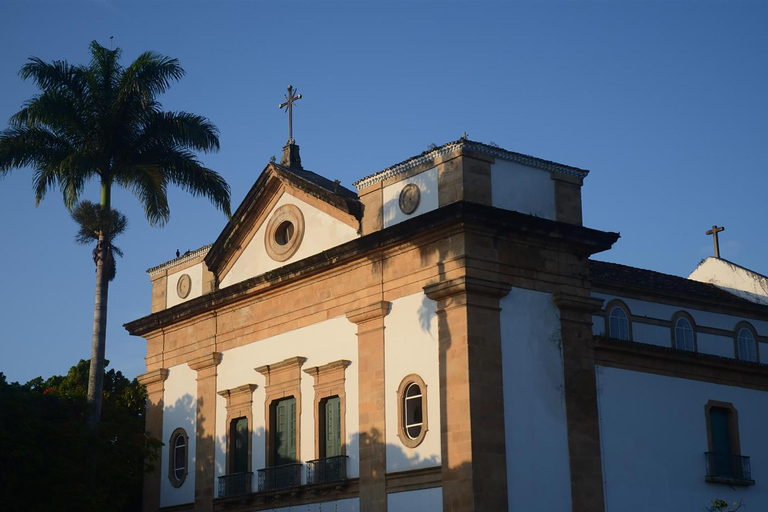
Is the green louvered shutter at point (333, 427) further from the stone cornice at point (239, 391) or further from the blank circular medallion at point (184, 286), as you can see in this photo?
the blank circular medallion at point (184, 286)

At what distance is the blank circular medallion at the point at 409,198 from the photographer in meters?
25.9

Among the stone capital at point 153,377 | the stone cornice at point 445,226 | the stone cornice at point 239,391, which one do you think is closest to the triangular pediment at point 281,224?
the stone cornice at point 445,226

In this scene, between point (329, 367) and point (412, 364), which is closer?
point (412, 364)

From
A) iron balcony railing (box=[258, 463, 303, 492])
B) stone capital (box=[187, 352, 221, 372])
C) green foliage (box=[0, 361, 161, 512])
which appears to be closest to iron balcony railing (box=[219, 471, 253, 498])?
iron balcony railing (box=[258, 463, 303, 492])

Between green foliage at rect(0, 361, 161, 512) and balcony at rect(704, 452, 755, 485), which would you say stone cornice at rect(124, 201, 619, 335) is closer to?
green foliage at rect(0, 361, 161, 512)

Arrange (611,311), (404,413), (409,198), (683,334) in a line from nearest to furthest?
(404,413)
(409,198)
(611,311)
(683,334)

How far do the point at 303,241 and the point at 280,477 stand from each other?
586cm

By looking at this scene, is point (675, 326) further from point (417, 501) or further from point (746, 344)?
point (417, 501)

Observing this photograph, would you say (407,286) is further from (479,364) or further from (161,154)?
(161,154)

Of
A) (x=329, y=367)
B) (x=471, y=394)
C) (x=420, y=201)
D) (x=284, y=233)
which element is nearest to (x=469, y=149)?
(x=420, y=201)

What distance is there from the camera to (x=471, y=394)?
77.2ft

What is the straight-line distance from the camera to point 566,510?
79.9ft

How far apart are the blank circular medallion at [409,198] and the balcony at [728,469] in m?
9.31

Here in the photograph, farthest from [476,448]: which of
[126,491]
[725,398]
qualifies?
[126,491]
